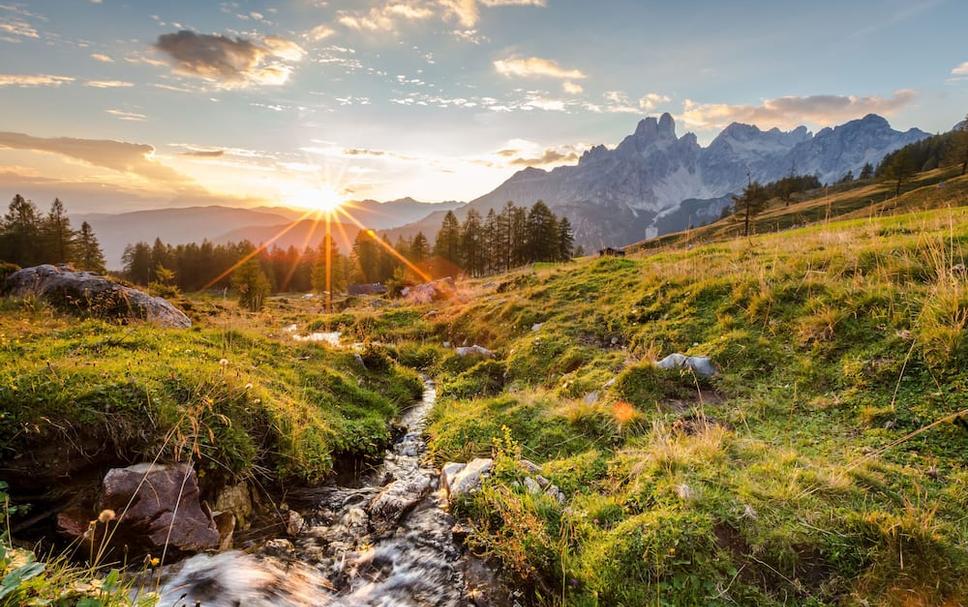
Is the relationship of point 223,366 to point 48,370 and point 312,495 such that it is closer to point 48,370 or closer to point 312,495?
point 48,370

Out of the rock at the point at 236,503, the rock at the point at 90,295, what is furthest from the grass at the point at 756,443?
the rock at the point at 90,295

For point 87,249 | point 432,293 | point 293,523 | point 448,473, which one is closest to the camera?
point 293,523

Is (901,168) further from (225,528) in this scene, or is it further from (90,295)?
(90,295)

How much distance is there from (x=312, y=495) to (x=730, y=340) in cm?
887

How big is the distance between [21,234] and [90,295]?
77.8 m

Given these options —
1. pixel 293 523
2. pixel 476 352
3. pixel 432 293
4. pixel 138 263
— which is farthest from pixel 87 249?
pixel 293 523

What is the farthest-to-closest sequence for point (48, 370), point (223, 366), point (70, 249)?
point (70, 249) → point (223, 366) → point (48, 370)

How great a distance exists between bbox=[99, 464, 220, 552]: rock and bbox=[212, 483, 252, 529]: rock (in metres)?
0.30

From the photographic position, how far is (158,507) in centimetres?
521

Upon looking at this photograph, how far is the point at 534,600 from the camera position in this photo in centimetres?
481

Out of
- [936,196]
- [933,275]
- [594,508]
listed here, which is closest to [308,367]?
[594,508]

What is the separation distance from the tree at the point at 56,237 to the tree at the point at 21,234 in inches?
68.3

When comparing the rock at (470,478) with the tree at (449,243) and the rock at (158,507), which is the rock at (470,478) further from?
the tree at (449,243)

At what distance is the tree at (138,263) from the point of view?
91188 millimetres
